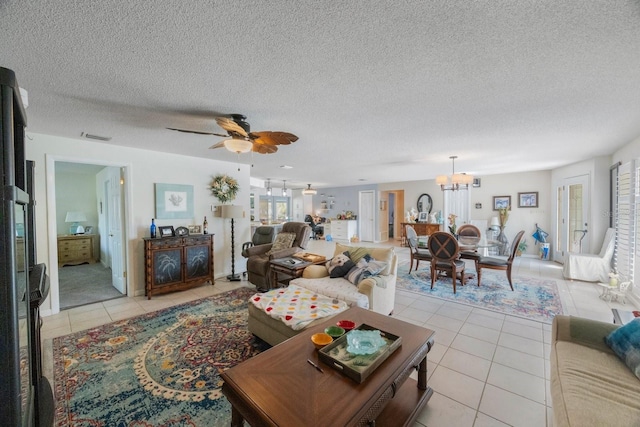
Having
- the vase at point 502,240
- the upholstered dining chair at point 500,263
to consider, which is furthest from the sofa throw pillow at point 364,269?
the vase at point 502,240

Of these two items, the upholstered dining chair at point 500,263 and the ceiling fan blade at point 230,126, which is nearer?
the ceiling fan blade at point 230,126

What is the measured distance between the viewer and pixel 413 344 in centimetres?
168

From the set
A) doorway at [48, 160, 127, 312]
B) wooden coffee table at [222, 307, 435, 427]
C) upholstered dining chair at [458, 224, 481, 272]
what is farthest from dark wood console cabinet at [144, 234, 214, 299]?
upholstered dining chair at [458, 224, 481, 272]

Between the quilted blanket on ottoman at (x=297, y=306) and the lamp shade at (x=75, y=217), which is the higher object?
the lamp shade at (x=75, y=217)

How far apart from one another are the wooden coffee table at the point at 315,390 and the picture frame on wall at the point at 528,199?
22.8 ft

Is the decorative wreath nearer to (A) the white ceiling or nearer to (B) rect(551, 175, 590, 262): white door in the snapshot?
(A) the white ceiling

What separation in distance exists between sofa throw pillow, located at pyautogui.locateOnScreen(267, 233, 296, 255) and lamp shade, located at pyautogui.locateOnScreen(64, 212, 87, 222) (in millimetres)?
5145

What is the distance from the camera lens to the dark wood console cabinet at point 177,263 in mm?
3822

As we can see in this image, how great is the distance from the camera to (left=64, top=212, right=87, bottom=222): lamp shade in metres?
6.01

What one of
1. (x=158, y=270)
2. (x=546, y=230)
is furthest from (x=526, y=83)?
(x=546, y=230)

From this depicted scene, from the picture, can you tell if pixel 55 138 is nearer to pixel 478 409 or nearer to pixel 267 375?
pixel 267 375

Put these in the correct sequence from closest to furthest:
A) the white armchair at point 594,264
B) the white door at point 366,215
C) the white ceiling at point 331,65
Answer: the white ceiling at point 331,65 → the white armchair at point 594,264 → the white door at point 366,215

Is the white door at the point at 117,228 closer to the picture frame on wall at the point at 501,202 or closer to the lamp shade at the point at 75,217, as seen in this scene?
the lamp shade at the point at 75,217

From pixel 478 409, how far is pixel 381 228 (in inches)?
326
